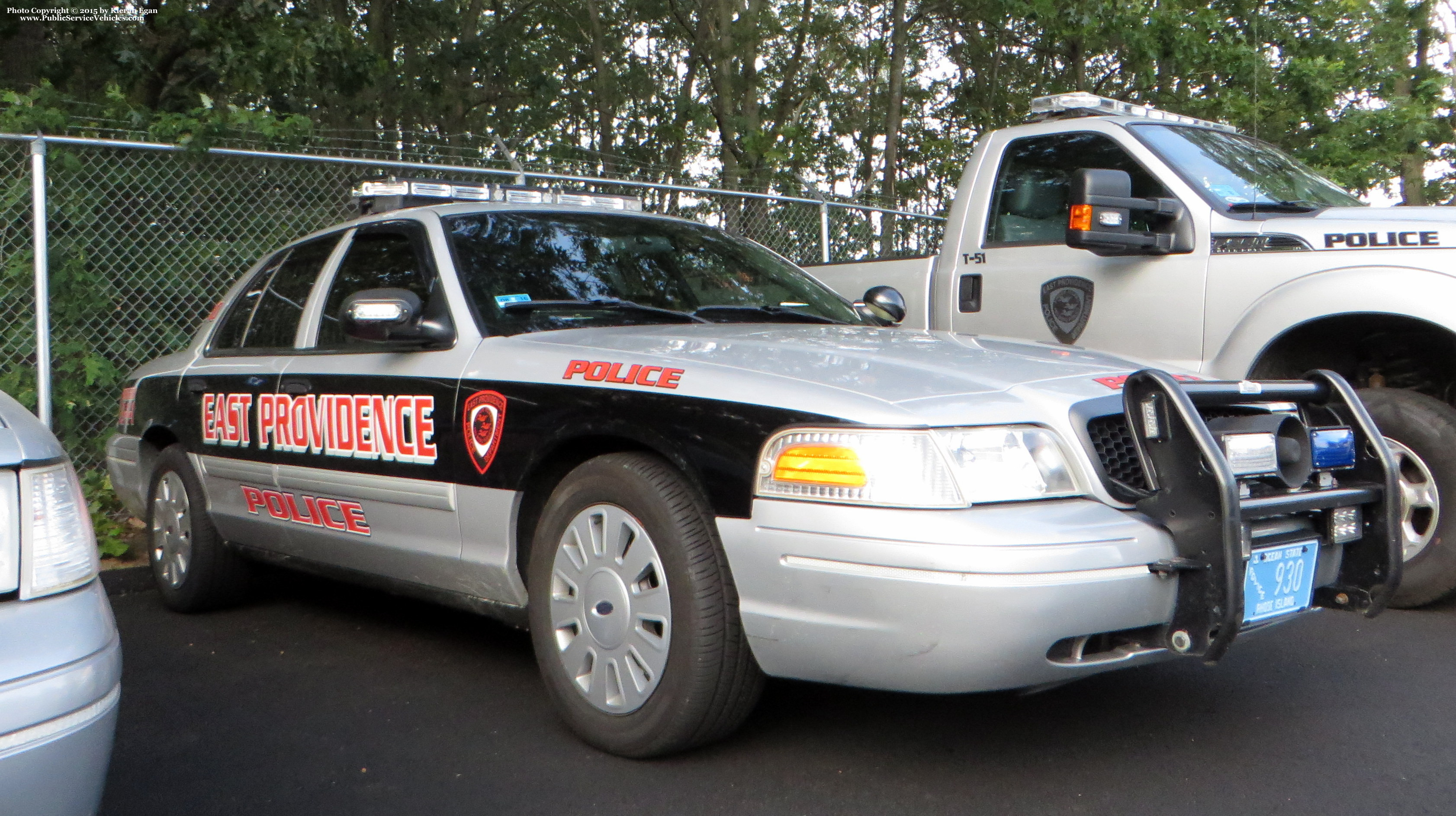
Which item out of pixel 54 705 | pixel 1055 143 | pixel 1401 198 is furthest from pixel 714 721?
pixel 1401 198

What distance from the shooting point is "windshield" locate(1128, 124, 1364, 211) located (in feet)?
17.3

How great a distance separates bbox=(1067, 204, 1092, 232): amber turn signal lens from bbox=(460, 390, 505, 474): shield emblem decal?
2495 mm

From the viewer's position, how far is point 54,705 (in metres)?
2.03

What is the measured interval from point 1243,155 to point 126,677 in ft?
16.0

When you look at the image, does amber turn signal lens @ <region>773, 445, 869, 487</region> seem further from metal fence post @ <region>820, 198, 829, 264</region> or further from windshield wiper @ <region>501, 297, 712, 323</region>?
metal fence post @ <region>820, 198, 829, 264</region>

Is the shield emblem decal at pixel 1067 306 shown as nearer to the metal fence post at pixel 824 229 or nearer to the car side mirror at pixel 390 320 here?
the car side mirror at pixel 390 320

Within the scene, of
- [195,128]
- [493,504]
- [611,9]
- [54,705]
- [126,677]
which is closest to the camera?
[54,705]

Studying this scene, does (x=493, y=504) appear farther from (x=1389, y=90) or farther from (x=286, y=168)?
(x=1389, y=90)

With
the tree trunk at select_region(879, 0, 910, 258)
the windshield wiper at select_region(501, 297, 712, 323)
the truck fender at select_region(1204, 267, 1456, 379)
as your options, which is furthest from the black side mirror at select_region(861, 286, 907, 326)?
the tree trunk at select_region(879, 0, 910, 258)

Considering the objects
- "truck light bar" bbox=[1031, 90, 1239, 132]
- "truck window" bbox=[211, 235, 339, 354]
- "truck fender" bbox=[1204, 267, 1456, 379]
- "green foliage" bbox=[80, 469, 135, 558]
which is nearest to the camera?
"truck fender" bbox=[1204, 267, 1456, 379]

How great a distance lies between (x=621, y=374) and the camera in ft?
11.1

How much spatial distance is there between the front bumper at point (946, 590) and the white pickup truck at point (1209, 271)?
1440 millimetres

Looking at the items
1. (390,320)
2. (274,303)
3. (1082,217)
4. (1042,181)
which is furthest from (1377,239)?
(274,303)

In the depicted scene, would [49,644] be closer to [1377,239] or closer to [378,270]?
[378,270]
